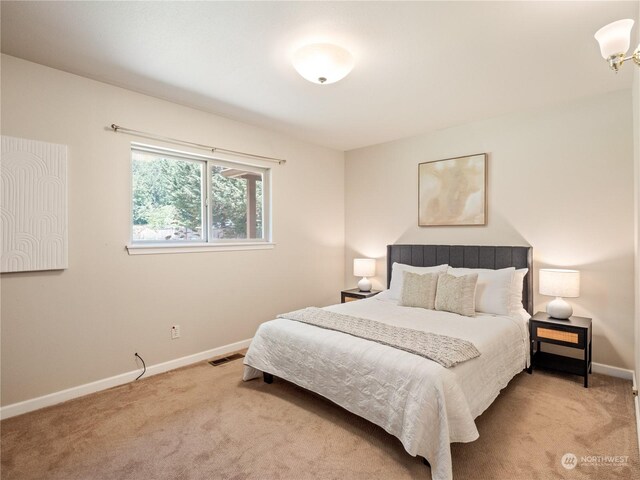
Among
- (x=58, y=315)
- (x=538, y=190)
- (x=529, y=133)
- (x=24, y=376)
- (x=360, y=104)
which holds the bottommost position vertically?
(x=24, y=376)

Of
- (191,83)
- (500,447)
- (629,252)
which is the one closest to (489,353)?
(500,447)

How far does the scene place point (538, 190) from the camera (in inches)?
130

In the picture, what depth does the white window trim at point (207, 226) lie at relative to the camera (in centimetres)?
299

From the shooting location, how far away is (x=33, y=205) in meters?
2.38

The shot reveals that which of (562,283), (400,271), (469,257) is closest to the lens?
(562,283)

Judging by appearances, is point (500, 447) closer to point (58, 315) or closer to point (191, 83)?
point (58, 315)

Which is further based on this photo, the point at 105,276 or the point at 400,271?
the point at 400,271

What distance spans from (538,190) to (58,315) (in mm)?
4276

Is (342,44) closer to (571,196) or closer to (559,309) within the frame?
(571,196)

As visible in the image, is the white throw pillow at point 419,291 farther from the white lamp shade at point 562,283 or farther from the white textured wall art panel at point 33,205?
the white textured wall art panel at point 33,205

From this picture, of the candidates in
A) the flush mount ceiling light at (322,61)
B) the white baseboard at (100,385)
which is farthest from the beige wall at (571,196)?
the white baseboard at (100,385)

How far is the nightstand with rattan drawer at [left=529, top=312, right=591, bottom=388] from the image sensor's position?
2.69m

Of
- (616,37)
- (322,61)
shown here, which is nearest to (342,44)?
(322,61)

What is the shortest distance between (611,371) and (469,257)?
1486 millimetres
